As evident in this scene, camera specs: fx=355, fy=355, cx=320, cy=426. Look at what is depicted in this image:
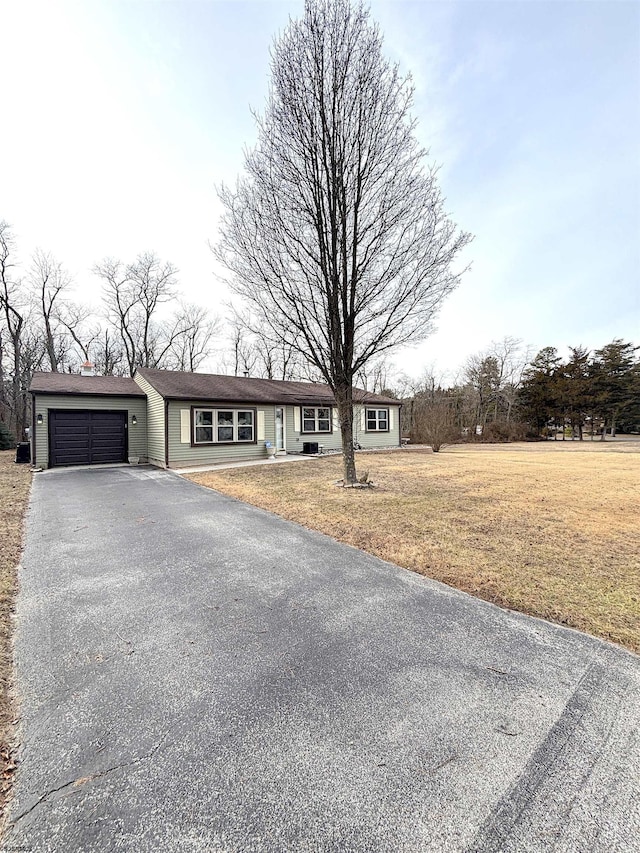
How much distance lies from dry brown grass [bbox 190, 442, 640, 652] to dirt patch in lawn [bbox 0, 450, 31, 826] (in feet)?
10.9

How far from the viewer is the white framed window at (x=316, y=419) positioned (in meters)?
16.1

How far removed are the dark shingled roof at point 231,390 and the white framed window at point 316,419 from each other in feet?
1.52

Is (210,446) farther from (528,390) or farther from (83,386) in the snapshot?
(528,390)

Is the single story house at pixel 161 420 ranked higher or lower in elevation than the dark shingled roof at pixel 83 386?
lower

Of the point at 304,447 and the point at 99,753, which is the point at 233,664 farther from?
the point at 304,447

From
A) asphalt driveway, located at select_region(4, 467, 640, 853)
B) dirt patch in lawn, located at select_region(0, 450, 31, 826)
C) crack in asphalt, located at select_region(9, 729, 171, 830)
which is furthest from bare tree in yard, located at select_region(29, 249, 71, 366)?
crack in asphalt, located at select_region(9, 729, 171, 830)

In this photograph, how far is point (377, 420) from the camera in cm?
1877

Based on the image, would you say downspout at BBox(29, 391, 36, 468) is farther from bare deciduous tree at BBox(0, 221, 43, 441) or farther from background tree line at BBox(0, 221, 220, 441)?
bare deciduous tree at BBox(0, 221, 43, 441)

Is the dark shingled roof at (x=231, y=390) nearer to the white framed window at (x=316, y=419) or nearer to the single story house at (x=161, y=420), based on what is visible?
the single story house at (x=161, y=420)

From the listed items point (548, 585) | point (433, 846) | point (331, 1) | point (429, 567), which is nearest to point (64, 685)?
point (433, 846)

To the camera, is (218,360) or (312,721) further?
(218,360)

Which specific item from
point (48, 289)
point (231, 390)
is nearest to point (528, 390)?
point (231, 390)

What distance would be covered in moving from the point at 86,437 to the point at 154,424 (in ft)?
7.54

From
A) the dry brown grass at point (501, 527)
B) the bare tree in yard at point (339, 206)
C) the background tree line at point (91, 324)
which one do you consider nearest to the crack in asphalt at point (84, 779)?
the dry brown grass at point (501, 527)
